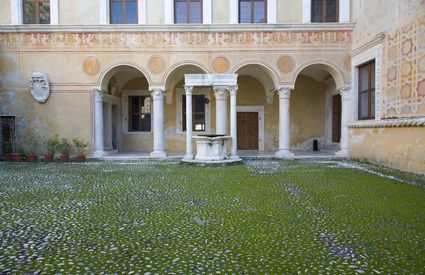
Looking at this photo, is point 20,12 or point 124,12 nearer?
point 20,12

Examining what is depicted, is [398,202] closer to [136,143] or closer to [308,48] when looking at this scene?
[308,48]

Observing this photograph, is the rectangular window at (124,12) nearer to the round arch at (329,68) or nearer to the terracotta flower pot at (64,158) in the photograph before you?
the terracotta flower pot at (64,158)

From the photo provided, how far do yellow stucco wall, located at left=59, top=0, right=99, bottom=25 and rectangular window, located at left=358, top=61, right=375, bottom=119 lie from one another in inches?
448

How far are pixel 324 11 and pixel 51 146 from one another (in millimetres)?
12931

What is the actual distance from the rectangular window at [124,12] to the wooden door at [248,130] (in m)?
6.90

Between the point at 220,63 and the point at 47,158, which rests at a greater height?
the point at 220,63

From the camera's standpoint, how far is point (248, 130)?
1586 cm

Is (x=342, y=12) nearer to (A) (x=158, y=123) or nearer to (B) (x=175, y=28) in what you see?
(B) (x=175, y=28)

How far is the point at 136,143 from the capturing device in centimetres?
1581

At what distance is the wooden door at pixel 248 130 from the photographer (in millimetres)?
15836

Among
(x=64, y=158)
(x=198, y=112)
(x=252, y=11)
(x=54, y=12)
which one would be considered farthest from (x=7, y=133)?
(x=252, y=11)

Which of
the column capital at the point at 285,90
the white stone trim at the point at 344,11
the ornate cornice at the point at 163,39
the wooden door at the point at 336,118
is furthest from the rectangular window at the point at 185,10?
the wooden door at the point at 336,118

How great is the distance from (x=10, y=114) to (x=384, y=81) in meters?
14.9

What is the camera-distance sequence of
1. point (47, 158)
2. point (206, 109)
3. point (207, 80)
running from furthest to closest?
1. point (206, 109)
2. point (47, 158)
3. point (207, 80)
